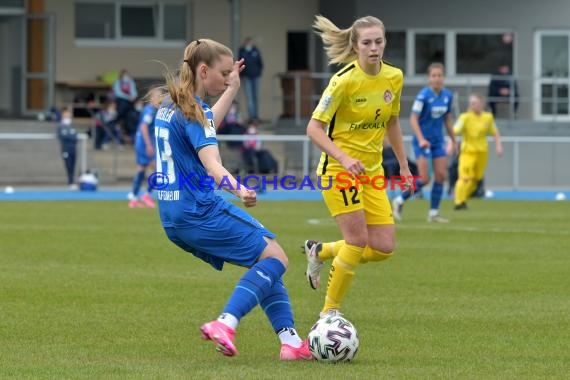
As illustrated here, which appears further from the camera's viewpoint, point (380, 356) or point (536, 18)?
point (536, 18)

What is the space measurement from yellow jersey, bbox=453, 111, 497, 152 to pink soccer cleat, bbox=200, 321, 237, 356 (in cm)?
1690

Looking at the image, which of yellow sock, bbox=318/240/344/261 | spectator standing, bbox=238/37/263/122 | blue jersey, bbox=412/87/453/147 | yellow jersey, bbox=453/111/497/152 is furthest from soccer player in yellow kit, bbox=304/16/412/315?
spectator standing, bbox=238/37/263/122

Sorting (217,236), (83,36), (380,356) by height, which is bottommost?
(380,356)

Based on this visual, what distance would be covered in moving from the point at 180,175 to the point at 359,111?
2223 millimetres

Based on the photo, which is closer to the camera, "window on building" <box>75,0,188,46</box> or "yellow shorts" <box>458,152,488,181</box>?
"yellow shorts" <box>458,152,488,181</box>

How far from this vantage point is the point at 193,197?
7496 mm

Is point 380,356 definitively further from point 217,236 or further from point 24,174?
point 24,174

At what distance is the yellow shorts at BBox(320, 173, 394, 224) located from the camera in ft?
30.3

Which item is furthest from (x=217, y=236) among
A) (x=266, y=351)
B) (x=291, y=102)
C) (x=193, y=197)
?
(x=291, y=102)

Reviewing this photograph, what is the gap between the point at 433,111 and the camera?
1920 cm

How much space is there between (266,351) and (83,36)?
104ft

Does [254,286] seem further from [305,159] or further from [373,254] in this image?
[305,159]

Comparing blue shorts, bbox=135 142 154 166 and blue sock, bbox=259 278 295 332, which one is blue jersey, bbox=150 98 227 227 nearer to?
blue sock, bbox=259 278 295 332

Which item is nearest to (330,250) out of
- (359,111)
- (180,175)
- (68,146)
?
(359,111)
